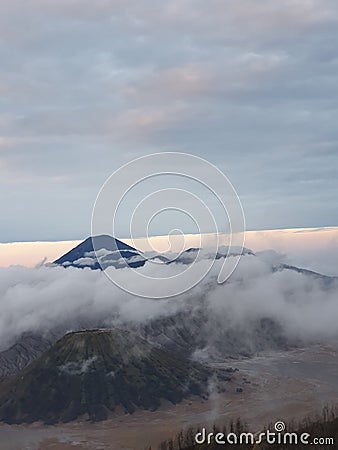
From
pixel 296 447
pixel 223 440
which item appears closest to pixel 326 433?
pixel 296 447

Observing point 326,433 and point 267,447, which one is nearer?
point 267,447

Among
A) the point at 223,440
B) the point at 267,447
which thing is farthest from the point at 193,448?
the point at 267,447

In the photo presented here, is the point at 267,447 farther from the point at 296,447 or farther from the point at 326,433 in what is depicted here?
the point at 326,433

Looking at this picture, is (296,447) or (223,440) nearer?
(296,447)

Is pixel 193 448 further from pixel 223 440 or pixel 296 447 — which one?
pixel 296 447

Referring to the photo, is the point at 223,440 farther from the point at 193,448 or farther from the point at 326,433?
the point at 326,433
